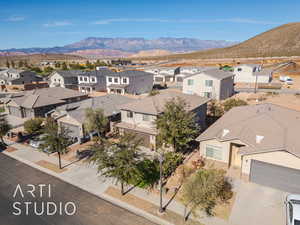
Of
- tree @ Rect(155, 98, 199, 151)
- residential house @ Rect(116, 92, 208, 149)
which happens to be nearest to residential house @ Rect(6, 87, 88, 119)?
residential house @ Rect(116, 92, 208, 149)

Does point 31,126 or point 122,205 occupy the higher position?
point 31,126

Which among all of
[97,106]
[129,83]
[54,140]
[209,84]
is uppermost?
[209,84]

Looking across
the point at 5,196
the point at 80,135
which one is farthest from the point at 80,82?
the point at 5,196

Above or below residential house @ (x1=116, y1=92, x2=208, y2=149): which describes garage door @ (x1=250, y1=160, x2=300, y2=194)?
below

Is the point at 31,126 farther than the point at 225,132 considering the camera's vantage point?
Yes

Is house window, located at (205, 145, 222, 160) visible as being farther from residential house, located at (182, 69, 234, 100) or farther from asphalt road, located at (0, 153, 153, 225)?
residential house, located at (182, 69, 234, 100)

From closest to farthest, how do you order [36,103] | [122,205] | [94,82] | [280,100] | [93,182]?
[122,205]
[93,182]
[36,103]
[280,100]
[94,82]

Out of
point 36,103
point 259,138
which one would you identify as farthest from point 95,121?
point 36,103

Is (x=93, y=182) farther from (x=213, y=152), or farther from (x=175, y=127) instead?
(x=213, y=152)
